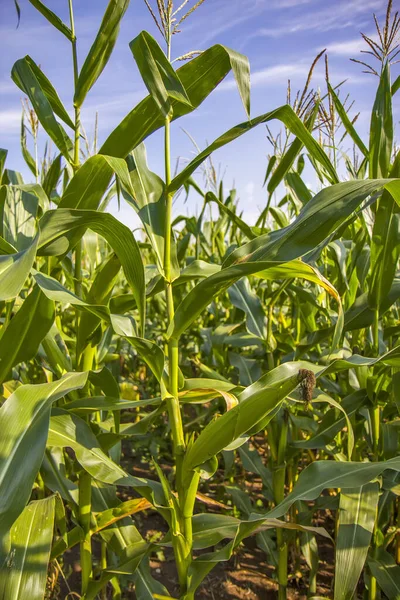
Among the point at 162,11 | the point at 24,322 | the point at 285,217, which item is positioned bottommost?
the point at 24,322

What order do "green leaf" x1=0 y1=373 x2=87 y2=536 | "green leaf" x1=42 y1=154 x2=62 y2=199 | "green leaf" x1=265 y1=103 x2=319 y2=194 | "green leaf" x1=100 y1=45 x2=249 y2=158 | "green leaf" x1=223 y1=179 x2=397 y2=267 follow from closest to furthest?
"green leaf" x1=0 y1=373 x2=87 y2=536, "green leaf" x1=223 y1=179 x2=397 y2=267, "green leaf" x1=100 y1=45 x2=249 y2=158, "green leaf" x1=265 y1=103 x2=319 y2=194, "green leaf" x1=42 y1=154 x2=62 y2=199

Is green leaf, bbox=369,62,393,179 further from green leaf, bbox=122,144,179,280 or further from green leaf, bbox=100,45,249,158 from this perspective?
green leaf, bbox=122,144,179,280

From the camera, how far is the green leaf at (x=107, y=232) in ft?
2.86

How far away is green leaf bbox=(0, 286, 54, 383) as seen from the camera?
105 cm

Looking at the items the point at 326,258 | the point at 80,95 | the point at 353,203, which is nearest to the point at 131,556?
the point at 353,203

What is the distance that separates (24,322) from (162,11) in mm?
719

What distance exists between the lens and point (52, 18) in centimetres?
115

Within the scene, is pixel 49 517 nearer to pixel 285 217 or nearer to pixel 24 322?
pixel 24 322

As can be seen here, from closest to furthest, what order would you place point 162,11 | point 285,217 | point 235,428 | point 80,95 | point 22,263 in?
point 22,263
point 235,428
point 162,11
point 80,95
point 285,217

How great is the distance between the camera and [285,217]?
6.55 ft

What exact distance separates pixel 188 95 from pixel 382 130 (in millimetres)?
516

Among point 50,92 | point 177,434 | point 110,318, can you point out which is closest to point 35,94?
point 50,92

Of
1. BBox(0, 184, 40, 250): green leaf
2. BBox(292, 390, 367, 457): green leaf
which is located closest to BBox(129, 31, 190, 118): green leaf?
BBox(0, 184, 40, 250): green leaf

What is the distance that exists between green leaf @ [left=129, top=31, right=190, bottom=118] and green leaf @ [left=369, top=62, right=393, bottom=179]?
1.83 feet
